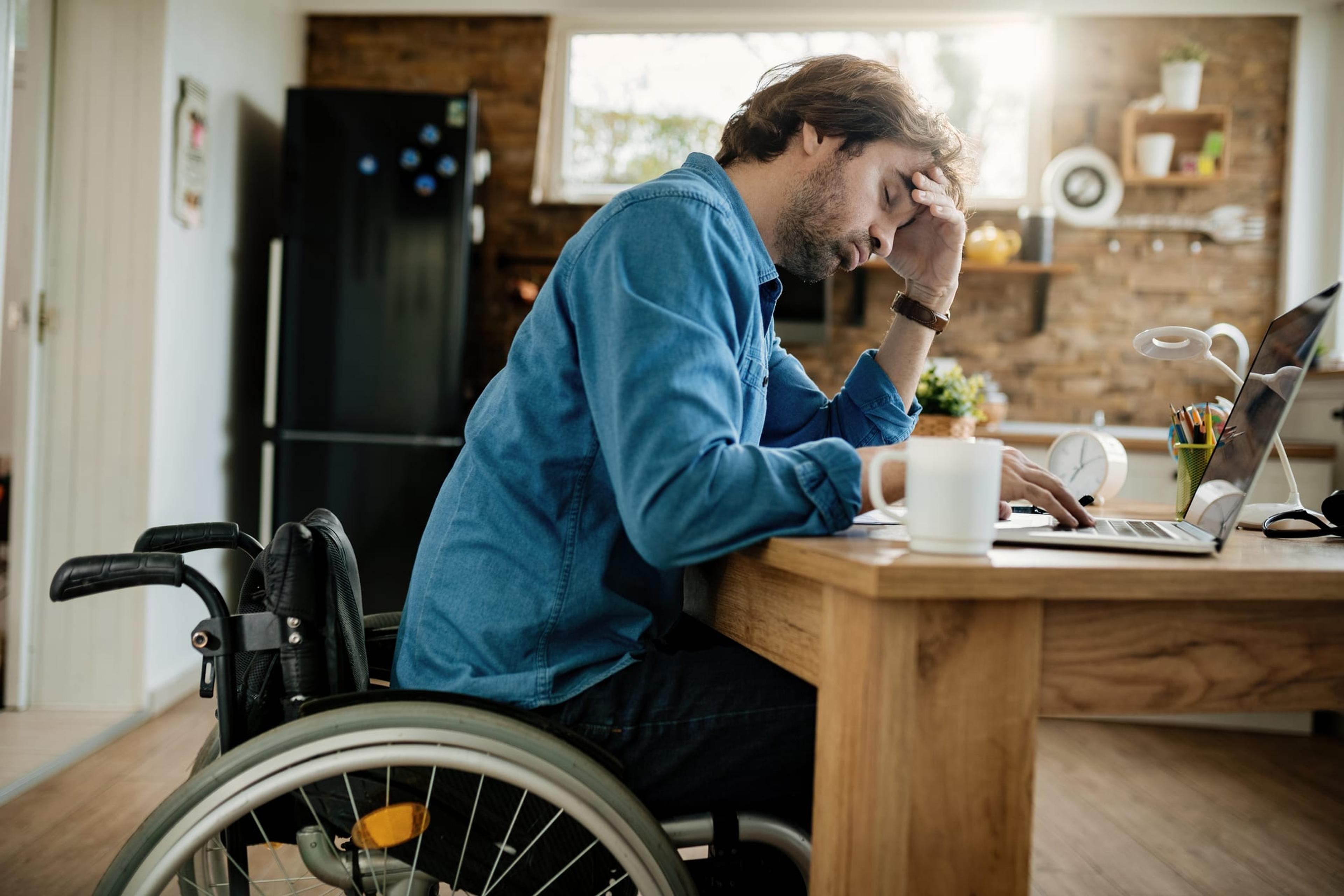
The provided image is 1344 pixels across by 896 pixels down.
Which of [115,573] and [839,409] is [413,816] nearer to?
[115,573]

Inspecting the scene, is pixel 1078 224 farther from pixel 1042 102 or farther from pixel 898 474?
pixel 898 474

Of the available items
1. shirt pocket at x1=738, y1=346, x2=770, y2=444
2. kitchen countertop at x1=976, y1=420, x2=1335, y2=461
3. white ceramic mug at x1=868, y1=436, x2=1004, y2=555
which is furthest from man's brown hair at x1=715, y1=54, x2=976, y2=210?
kitchen countertop at x1=976, y1=420, x2=1335, y2=461

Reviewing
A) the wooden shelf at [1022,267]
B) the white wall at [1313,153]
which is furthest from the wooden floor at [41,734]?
the white wall at [1313,153]

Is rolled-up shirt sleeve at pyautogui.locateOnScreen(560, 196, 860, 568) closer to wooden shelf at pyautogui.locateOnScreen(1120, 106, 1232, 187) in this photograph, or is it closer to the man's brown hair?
the man's brown hair

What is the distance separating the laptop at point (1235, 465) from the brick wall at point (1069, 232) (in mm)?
2716

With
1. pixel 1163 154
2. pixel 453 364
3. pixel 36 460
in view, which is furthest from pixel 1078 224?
pixel 36 460

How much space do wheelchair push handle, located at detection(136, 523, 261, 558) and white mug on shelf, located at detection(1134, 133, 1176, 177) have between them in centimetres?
361

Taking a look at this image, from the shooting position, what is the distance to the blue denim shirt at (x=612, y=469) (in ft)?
2.77

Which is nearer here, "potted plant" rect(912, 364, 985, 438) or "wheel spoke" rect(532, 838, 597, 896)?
"wheel spoke" rect(532, 838, 597, 896)

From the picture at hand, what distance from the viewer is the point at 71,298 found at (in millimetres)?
2758

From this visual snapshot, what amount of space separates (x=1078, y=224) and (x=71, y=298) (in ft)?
11.3

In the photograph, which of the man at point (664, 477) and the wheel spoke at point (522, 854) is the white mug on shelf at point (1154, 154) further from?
the wheel spoke at point (522, 854)

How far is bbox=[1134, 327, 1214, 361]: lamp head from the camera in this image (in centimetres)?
151

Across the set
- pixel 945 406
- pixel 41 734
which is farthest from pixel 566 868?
pixel 41 734
